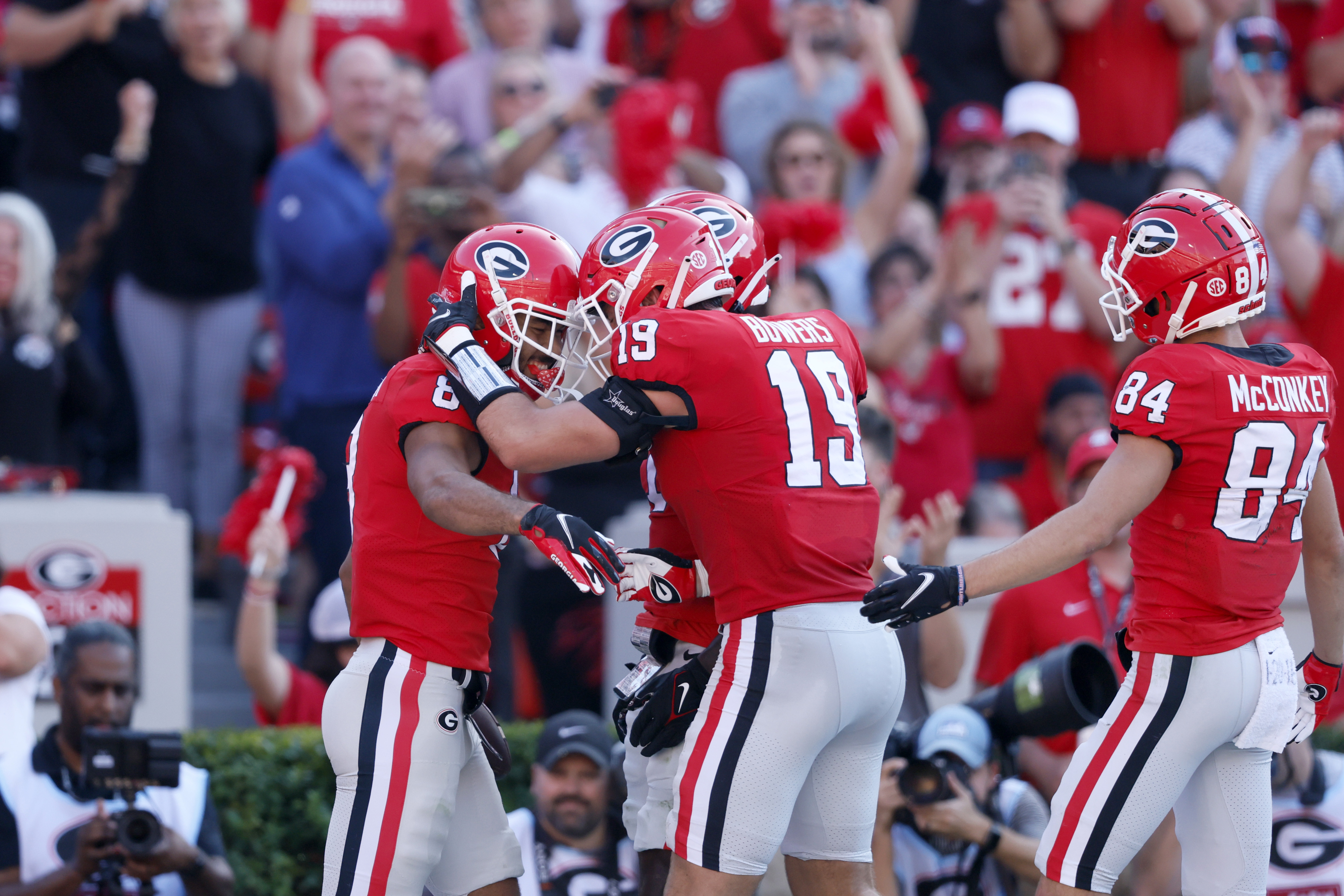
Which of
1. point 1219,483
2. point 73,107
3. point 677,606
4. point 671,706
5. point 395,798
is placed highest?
point 73,107

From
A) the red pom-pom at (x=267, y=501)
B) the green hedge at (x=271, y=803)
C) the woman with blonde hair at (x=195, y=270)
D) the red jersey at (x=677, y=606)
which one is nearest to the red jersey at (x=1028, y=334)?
the red pom-pom at (x=267, y=501)

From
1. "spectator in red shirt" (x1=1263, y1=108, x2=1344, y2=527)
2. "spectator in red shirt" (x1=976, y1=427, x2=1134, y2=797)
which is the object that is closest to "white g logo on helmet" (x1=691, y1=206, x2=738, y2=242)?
"spectator in red shirt" (x1=976, y1=427, x2=1134, y2=797)

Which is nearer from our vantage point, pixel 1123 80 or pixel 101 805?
pixel 101 805

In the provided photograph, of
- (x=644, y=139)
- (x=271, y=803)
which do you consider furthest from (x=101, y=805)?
(x=644, y=139)

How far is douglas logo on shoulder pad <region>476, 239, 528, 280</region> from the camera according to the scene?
4.49 m

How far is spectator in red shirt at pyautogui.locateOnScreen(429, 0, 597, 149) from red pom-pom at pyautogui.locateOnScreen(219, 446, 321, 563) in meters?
2.46

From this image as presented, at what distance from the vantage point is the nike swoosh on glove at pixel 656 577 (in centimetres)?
412

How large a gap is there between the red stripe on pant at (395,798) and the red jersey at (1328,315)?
17.7 feet

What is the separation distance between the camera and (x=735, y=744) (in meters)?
4.04

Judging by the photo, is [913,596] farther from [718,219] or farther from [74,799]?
[74,799]

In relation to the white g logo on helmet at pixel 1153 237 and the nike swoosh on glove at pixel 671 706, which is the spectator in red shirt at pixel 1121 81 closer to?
the white g logo on helmet at pixel 1153 237

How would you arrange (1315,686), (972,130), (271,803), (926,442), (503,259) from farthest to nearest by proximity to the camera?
1. (972,130)
2. (926,442)
3. (271,803)
4. (1315,686)
5. (503,259)

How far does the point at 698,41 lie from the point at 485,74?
5.49 feet

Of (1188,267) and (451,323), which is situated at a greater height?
(1188,267)
